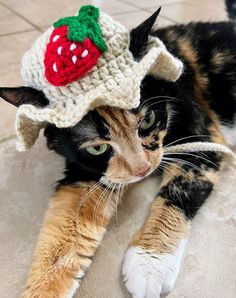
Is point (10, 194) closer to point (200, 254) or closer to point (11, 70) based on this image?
point (200, 254)

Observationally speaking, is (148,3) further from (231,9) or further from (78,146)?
(78,146)

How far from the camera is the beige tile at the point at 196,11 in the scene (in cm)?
197

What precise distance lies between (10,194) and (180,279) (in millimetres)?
497

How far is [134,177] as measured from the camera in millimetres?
865

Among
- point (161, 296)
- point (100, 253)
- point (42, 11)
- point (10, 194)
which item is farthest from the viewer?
point (42, 11)

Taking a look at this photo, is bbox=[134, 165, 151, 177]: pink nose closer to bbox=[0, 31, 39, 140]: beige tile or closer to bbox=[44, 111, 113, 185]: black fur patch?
bbox=[44, 111, 113, 185]: black fur patch

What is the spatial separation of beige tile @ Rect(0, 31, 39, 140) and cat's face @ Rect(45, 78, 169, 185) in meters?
0.39

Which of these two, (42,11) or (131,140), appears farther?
(42,11)

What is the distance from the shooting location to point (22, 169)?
3.66ft

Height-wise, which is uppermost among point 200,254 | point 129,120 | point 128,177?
point 129,120

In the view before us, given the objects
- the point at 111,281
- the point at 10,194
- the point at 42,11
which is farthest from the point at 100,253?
the point at 42,11

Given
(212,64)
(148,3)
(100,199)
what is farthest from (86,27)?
(148,3)

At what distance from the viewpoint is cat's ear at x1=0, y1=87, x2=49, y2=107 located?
30.2 inches

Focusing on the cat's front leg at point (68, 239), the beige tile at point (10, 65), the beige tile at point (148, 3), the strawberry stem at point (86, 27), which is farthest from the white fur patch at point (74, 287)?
the beige tile at point (148, 3)
